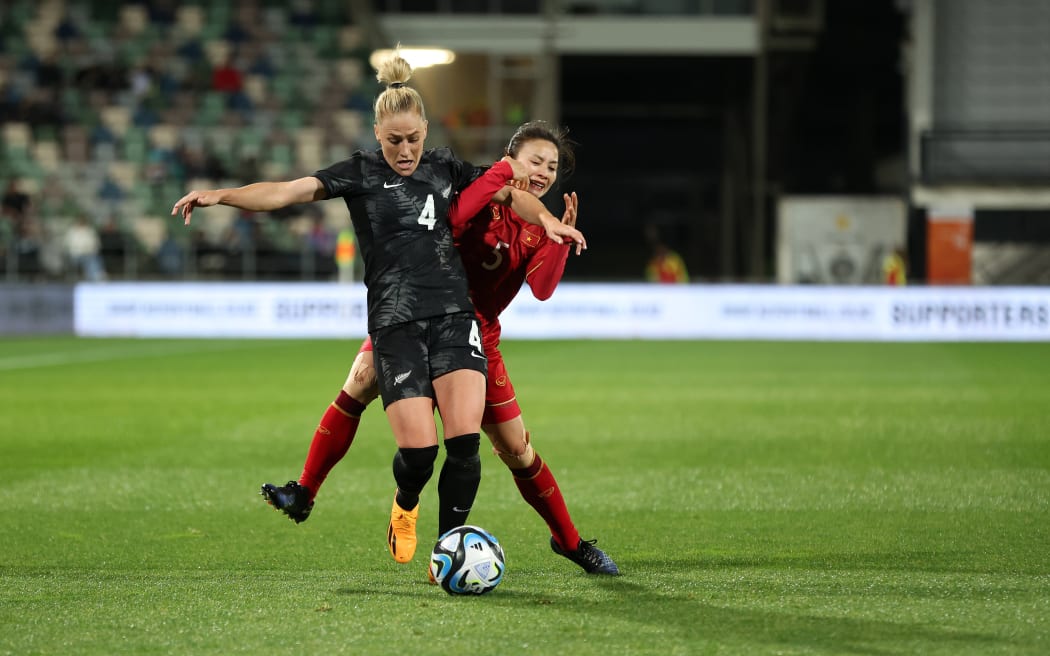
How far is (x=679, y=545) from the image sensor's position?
6953 millimetres

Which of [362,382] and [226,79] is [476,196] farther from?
[226,79]

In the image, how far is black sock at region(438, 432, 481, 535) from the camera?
225 inches

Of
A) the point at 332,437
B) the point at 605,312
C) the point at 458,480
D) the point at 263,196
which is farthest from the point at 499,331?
the point at 605,312

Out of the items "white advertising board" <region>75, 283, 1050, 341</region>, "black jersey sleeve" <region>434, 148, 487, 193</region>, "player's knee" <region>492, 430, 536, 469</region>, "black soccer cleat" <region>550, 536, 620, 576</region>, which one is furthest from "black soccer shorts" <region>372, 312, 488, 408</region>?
"white advertising board" <region>75, 283, 1050, 341</region>

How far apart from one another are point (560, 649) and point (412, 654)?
49 centimetres

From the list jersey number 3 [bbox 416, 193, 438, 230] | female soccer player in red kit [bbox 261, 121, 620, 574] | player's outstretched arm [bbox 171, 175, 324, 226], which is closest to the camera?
player's outstretched arm [bbox 171, 175, 324, 226]

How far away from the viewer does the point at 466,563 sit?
5578 millimetres

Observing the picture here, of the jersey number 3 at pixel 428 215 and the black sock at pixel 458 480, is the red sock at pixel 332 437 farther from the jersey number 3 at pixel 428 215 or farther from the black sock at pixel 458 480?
the jersey number 3 at pixel 428 215

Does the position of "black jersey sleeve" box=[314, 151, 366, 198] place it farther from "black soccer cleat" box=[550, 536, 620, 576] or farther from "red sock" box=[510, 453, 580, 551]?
"black soccer cleat" box=[550, 536, 620, 576]

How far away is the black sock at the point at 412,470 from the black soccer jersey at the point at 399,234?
0.54 meters

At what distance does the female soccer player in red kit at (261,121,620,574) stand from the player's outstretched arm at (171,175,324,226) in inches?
25.2

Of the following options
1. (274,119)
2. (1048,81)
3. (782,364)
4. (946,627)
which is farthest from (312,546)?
(1048,81)

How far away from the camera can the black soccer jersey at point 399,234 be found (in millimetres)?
5746

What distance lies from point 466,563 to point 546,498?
0.71m
